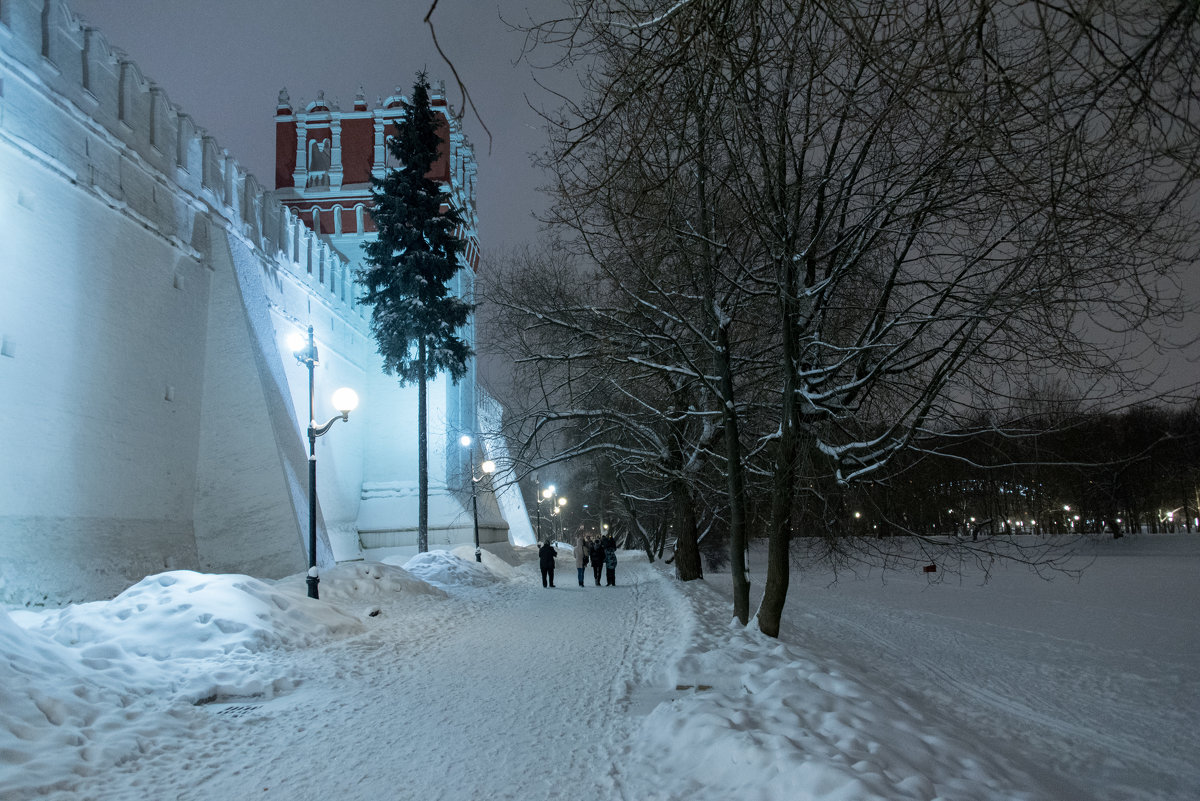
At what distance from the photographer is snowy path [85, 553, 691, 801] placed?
4645 mm

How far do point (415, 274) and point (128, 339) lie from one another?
1054 cm

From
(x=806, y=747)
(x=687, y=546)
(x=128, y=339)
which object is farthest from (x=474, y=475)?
(x=806, y=747)

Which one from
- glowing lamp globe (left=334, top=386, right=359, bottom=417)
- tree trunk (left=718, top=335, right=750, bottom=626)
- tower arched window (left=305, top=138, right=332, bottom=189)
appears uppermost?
tower arched window (left=305, top=138, right=332, bottom=189)

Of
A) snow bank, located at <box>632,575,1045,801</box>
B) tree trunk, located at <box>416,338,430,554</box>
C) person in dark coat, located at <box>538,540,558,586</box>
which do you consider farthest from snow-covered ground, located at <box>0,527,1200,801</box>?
tree trunk, located at <box>416,338,430,554</box>

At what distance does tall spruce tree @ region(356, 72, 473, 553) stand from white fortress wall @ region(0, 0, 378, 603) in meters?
4.14

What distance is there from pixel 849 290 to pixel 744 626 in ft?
15.0

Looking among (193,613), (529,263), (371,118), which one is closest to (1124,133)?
(193,613)

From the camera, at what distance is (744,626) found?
965 cm

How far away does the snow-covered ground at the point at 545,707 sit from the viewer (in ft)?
14.8

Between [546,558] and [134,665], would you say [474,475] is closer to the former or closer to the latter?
[546,558]

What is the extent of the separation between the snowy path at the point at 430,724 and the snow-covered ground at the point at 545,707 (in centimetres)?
3

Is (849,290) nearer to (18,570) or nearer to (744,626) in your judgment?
(744,626)

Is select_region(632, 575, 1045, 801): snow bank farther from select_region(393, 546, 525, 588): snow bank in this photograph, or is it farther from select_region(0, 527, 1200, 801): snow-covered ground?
select_region(393, 546, 525, 588): snow bank

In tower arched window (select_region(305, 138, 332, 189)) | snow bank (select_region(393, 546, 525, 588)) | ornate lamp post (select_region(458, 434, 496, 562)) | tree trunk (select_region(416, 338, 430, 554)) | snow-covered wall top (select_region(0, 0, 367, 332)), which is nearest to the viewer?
snow-covered wall top (select_region(0, 0, 367, 332))
